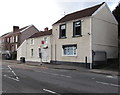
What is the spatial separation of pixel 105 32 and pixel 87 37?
3.85 metres

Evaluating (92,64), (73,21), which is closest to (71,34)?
(73,21)

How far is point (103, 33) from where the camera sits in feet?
86.9

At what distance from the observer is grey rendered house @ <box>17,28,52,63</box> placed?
32125 mm

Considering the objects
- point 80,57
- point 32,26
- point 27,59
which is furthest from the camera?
point 32,26

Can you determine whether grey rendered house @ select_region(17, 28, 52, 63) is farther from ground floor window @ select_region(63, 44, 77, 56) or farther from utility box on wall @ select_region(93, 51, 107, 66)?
A: utility box on wall @ select_region(93, 51, 107, 66)

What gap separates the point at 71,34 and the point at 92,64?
5.94m

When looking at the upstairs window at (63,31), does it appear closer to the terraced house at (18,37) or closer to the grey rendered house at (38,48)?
the grey rendered house at (38,48)

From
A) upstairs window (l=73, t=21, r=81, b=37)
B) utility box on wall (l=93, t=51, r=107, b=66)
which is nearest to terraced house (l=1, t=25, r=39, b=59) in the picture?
upstairs window (l=73, t=21, r=81, b=37)

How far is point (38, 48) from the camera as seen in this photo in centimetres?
3522

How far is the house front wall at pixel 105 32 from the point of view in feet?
81.8

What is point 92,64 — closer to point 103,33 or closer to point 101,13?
point 103,33

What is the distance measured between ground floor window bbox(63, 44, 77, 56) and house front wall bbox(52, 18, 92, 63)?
1.50ft

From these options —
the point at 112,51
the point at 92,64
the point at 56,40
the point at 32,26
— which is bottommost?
the point at 92,64

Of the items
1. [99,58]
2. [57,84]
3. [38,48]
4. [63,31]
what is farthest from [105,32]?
[57,84]
